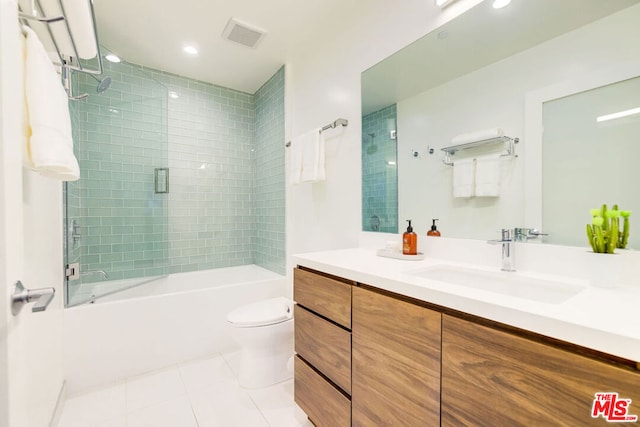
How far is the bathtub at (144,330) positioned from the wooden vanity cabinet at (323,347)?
1072 millimetres

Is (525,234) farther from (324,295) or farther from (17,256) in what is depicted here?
(17,256)

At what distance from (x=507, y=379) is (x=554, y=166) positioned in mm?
807

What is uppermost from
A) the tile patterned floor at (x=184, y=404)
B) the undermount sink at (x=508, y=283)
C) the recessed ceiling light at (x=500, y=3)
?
the recessed ceiling light at (x=500, y=3)

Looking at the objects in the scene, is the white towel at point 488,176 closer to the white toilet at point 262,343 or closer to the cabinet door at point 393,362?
the cabinet door at point 393,362

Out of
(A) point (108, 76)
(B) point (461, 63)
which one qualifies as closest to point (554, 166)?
(B) point (461, 63)

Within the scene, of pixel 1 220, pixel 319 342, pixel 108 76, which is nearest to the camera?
pixel 1 220

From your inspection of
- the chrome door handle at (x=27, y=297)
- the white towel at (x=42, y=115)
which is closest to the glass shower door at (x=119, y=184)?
the white towel at (x=42, y=115)

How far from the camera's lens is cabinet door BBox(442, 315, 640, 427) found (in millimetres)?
523

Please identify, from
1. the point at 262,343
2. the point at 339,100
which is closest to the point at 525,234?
the point at 339,100

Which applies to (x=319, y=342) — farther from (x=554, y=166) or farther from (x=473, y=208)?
(x=554, y=166)

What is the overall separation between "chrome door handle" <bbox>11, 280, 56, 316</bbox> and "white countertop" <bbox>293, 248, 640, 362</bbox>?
886mm

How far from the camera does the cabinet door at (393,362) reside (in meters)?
0.81

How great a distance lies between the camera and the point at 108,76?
2.28 meters

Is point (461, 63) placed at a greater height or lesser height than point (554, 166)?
greater
